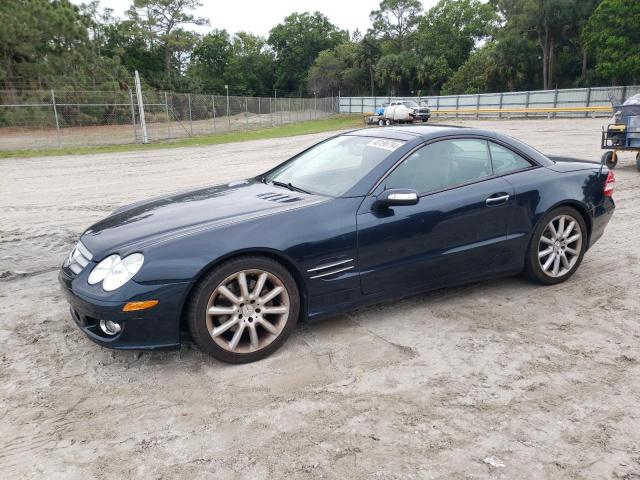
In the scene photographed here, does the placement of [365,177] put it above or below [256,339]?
above

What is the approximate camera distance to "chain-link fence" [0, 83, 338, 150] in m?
22.6

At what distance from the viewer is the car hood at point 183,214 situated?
11.6 feet

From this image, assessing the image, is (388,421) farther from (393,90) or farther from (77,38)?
(393,90)

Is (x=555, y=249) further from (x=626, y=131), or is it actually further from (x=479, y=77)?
(x=479, y=77)

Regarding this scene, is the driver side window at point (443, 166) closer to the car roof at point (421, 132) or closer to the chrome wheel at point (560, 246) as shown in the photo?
the car roof at point (421, 132)

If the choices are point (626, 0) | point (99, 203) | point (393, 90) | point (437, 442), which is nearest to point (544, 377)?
point (437, 442)

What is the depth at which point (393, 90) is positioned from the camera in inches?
2904

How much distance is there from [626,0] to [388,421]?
183 feet

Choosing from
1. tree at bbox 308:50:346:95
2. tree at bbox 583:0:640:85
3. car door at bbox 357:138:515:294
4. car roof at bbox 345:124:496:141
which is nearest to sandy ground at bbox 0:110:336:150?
car roof at bbox 345:124:496:141

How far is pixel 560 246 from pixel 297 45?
93.9 meters

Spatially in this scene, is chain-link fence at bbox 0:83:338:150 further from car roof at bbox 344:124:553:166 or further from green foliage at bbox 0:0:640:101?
car roof at bbox 344:124:553:166

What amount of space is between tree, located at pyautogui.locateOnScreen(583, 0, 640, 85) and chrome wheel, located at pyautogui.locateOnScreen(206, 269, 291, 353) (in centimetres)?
5371

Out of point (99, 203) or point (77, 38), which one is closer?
point (99, 203)

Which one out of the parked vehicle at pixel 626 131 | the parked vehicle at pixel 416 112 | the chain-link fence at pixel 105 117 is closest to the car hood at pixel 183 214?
the parked vehicle at pixel 626 131
